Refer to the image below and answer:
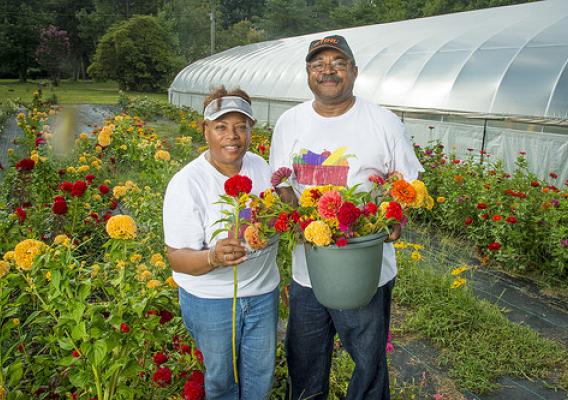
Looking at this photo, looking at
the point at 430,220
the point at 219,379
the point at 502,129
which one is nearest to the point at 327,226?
the point at 219,379

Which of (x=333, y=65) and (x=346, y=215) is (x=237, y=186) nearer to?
(x=346, y=215)

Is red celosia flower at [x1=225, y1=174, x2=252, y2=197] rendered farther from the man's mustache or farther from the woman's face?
the man's mustache

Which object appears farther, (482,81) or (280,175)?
(482,81)

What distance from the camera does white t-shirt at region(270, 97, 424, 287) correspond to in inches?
67.9

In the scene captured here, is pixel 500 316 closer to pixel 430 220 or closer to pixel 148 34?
pixel 430 220

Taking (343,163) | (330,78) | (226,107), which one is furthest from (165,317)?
(330,78)

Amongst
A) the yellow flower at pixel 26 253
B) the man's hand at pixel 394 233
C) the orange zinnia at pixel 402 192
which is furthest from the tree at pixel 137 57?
the orange zinnia at pixel 402 192

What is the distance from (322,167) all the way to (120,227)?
749 millimetres

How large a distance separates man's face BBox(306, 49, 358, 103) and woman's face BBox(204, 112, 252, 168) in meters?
0.35

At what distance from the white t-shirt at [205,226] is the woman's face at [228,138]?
0.05 metres

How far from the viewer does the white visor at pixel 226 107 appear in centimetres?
156

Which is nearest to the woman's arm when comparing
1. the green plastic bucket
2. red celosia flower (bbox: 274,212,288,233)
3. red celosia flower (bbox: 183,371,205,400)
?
red celosia flower (bbox: 274,212,288,233)

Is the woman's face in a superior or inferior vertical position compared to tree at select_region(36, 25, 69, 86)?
inferior

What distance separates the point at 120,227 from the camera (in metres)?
1.42
